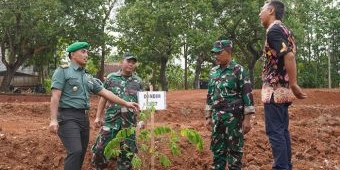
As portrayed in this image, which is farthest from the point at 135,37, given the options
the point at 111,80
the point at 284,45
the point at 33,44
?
the point at 284,45

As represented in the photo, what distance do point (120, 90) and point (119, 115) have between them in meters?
0.31

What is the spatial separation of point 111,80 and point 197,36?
66.0 feet

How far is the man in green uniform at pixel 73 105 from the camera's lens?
464cm

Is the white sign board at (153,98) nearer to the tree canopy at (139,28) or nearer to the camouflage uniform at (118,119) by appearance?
the camouflage uniform at (118,119)

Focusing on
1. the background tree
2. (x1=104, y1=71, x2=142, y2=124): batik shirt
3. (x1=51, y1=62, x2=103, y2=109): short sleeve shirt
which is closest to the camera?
(x1=51, y1=62, x2=103, y2=109): short sleeve shirt

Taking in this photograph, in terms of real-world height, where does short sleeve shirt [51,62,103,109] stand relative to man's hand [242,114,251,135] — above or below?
above

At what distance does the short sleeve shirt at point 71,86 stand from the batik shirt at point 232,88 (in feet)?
4.59

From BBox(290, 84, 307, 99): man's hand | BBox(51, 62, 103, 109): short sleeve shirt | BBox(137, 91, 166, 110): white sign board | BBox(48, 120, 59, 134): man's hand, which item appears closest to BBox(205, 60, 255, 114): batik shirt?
BBox(137, 91, 166, 110): white sign board

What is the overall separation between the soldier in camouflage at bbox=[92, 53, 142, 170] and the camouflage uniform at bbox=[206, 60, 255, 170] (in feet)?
3.63

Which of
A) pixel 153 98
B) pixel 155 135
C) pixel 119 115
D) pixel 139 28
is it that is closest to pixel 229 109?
pixel 153 98

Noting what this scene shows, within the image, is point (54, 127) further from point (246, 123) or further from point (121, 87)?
point (246, 123)

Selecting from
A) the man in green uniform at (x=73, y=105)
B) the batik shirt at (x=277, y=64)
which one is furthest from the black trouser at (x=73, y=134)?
the batik shirt at (x=277, y=64)

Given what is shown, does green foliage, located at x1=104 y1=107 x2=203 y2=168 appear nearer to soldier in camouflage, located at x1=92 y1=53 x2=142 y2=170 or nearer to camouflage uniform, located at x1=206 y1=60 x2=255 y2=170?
camouflage uniform, located at x1=206 y1=60 x2=255 y2=170

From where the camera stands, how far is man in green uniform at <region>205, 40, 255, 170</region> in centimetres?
505
